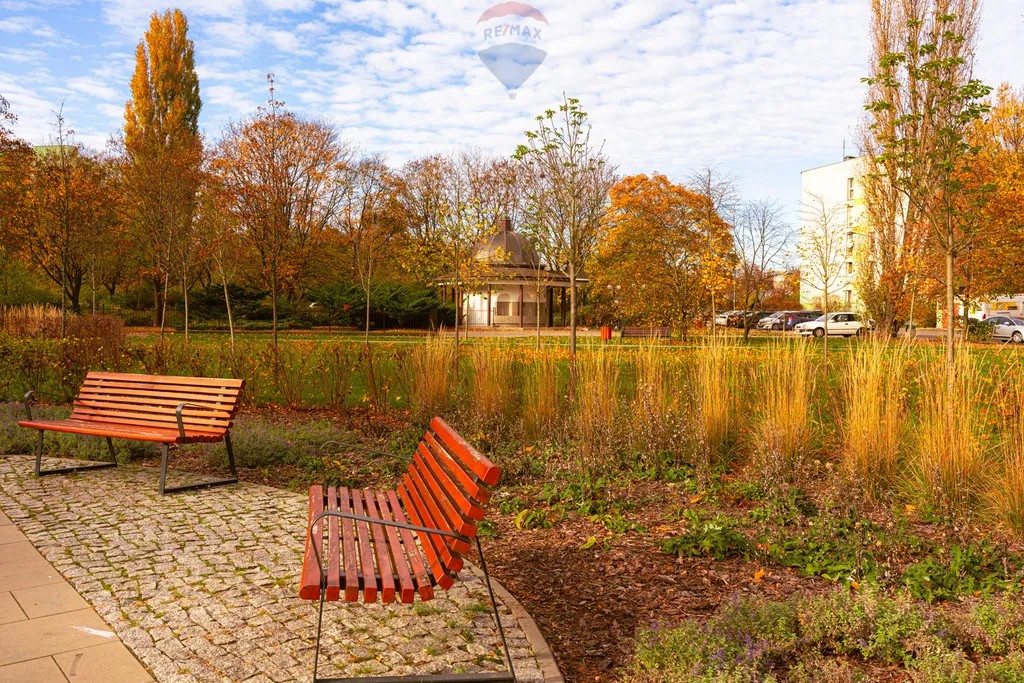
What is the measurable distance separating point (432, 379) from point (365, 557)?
15.5ft

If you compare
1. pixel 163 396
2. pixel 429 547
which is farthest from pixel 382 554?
pixel 163 396

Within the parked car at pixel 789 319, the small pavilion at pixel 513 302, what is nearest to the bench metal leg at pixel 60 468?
the small pavilion at pixel 513 302

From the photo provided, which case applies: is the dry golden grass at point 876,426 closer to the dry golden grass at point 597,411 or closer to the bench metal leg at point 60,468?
the dry golden grass at point 597,411

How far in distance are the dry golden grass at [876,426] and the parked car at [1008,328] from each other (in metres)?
30.4

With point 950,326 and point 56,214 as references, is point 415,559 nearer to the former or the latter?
point 950,326

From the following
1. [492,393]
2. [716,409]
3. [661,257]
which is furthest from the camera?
[661,257]

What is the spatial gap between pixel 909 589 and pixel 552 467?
9.00 ft

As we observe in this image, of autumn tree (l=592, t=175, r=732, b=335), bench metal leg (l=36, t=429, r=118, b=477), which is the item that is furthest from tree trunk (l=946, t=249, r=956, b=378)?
autumn tree (l=592, t=175, r=732, b=335)

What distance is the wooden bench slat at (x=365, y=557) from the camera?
266 centimetres

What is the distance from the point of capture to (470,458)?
9.96 ft

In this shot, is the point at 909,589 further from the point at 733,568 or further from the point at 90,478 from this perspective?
the point at 90,478

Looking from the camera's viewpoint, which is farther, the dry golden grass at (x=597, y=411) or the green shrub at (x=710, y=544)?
the dry golden grass at (x=597, y=411)

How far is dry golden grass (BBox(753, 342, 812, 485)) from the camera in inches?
209

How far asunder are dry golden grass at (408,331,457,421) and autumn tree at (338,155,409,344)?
26.4 metres
